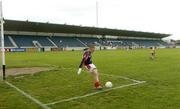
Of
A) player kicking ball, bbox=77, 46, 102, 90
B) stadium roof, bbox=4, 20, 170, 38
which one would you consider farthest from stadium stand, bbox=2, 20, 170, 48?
player kicking ball, bbox=77, 46, 102, 90

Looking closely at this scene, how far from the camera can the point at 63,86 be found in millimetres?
14539

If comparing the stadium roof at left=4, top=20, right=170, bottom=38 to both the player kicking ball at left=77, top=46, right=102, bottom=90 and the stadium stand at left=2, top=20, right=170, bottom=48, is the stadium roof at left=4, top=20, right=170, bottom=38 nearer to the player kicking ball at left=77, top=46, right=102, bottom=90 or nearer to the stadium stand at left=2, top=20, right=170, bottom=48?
the stadium stand at left=2, top=20, right=170, bottom=48

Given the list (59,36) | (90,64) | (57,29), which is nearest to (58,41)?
(57,29)

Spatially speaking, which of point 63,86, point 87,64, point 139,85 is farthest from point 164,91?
point 63,86

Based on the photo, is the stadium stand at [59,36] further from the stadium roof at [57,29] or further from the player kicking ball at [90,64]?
the player kicking ball at [90,64]

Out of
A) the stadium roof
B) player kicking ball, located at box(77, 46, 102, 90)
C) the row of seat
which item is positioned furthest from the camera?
the row of seat

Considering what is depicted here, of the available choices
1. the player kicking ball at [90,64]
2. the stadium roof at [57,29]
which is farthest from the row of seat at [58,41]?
the player kicking ball at [90,64]

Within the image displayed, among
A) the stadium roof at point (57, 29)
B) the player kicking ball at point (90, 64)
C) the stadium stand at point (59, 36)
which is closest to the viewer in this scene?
the player kicking ball at point (90, 64)

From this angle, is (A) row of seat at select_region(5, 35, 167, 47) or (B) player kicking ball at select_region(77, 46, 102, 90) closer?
(B) player kicking ball at select_region(77, 46, 102, 90)

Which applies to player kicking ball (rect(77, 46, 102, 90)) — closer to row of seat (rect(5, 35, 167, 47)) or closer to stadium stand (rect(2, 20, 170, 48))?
stadium stand (rect(2, 20, 170, 48))

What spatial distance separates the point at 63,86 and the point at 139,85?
3.69 meters

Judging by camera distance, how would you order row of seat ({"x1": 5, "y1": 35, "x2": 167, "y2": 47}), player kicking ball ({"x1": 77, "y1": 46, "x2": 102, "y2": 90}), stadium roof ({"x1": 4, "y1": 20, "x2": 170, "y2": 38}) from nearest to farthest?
1. player kicking ball ({"x1": 77, "y1": 46, "x2": 102, "y2": 90})
2. stadium roof ({"x1": 4, "y1": 20, "x2": 170, "y2": 38})
3. row of seat ({"x1": 5, "y1": 35, "x2": 167, "y2": 47})

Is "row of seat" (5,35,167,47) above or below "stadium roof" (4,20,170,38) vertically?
below

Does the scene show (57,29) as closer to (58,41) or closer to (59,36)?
(58,41)
